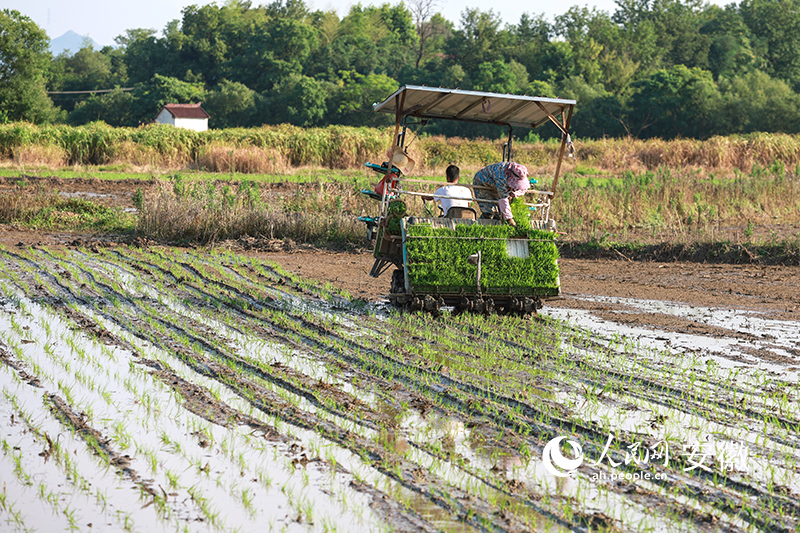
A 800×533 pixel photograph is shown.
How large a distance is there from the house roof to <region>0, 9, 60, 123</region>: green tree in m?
10.3

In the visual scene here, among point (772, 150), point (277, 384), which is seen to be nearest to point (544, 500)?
point (277, 384)

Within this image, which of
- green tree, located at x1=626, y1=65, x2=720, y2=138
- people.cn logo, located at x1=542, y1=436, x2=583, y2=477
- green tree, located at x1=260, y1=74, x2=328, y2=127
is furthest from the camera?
green tree, located at x1=260, y1=74, x2=328, y2=127

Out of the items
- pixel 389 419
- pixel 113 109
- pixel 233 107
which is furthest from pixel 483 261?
pixel 113 109

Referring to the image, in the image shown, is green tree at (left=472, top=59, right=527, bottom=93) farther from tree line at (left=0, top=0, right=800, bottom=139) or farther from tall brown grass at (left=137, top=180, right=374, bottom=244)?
tall brown grass at (left=137, top=180, right=374, bottom=244)

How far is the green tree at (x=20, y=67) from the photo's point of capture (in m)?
65.0

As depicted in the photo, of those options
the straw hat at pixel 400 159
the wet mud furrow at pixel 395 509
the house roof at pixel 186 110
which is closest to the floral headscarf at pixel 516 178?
the straw hat at pixel 400 159

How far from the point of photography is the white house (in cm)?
7212

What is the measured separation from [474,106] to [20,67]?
64.5 meters

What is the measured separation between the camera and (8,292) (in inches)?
440

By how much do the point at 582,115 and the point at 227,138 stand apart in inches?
1358

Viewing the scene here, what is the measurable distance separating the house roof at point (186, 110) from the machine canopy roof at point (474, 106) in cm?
6433

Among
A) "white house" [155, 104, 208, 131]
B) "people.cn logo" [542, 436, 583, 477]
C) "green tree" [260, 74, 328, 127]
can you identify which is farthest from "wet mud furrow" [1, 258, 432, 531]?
"white house" [155, 104, 208, 131]

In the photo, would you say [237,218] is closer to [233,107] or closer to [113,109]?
[233,107]

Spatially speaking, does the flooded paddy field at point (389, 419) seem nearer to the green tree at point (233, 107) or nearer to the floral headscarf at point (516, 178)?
the floral headscarf at point (516, 178)
